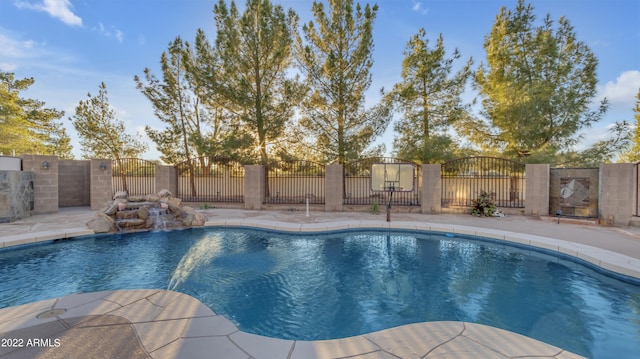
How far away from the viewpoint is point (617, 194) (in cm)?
781

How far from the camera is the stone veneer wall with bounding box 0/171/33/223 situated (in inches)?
324

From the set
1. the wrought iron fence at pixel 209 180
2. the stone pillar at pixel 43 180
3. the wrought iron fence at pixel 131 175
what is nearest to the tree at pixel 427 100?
Result: the wrought iron fence at pixel 209 180

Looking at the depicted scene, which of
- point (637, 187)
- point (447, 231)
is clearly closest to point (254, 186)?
point (447, 231)

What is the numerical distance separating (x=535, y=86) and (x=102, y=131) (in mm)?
25363

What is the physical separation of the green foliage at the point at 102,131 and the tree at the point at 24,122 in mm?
4362

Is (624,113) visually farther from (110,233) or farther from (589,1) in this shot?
(110,233)

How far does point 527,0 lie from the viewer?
14.0 metres

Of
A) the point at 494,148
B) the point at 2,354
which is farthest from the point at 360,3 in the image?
the point at 2,354

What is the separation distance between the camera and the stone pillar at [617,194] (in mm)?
7672

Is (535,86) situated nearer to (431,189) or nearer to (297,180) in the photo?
(431,189)

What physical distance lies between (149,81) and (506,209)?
18099mm

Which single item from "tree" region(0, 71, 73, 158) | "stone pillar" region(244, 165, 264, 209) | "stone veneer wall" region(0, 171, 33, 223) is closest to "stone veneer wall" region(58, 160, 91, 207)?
"stone veneer wall" region(0, 171, 33, 223)

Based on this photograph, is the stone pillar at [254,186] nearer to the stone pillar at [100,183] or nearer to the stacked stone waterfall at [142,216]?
the stacked stone waterfall at [142,216]

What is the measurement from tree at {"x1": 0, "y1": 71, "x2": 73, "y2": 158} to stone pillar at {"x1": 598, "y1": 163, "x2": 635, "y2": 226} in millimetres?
30638
